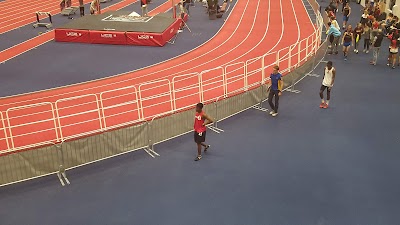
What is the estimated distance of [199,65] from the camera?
2011 cm

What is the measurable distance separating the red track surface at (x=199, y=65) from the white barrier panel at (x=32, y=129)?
0.09 ft

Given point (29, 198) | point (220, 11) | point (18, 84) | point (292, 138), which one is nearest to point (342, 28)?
point (220, 11)

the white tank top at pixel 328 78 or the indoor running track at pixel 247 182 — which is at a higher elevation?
the white tank top at pixel 328 78

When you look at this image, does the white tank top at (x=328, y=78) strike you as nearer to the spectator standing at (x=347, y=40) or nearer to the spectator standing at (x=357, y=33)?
the spectator standing at (x=347, y=40)

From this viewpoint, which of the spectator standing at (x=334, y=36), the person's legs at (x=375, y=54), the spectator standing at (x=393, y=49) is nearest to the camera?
the spectator standing at (x=393, y=49)

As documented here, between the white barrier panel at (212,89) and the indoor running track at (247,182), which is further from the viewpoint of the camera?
the white barrier panel at (212,89)

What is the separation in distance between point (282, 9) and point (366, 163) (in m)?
24.4

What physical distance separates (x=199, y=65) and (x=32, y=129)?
8.97m

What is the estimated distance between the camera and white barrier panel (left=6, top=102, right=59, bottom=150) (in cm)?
1247

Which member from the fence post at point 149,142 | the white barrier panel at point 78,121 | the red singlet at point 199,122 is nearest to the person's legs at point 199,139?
the red singlet at point 199,122

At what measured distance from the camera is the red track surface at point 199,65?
46.4ft

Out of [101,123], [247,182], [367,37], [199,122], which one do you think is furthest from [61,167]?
[367,37]

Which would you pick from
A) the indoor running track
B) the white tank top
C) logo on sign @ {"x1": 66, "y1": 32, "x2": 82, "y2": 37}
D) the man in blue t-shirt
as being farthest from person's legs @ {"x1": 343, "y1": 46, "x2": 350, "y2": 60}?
logo on sign @ {"x1": 66, "y1": 32, "x2": 82, "y2": 37}

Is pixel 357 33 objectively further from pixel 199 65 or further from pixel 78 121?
pixel 78 121
